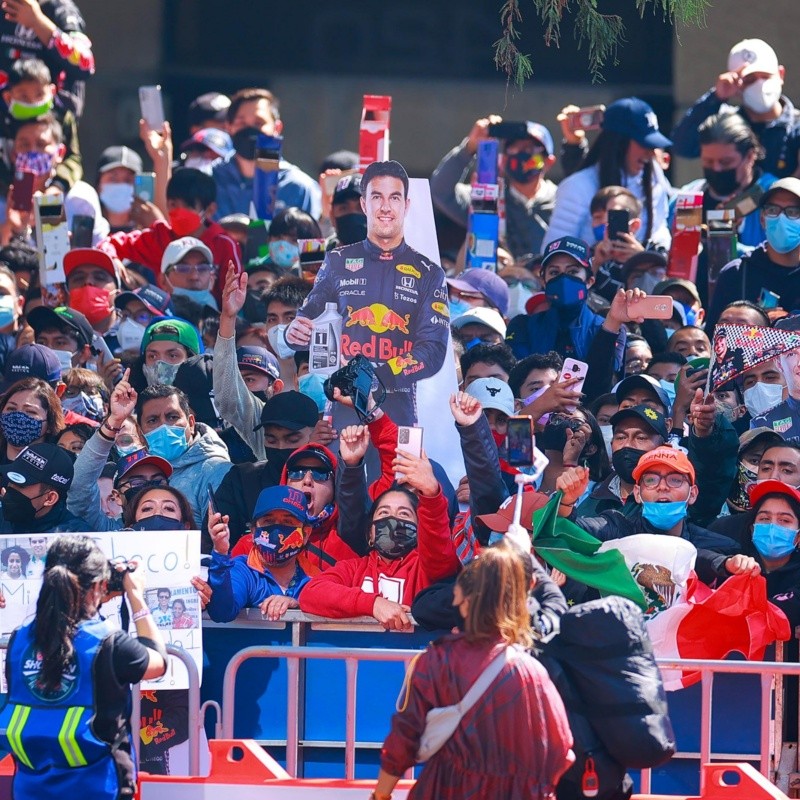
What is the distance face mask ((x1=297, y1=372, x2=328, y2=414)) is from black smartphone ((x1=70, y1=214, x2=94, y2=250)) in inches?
109

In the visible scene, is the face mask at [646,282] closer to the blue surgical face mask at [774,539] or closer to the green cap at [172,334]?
the green cap at [172,334]

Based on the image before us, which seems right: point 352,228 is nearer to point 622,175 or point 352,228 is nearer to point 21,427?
point 622,175

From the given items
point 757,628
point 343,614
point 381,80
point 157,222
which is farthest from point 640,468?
point 381,80

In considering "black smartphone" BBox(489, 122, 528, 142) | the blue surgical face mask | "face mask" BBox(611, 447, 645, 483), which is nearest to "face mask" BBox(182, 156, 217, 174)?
"black smartphone" BBox(489, 122, 528, 142)

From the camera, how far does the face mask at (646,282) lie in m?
11.6

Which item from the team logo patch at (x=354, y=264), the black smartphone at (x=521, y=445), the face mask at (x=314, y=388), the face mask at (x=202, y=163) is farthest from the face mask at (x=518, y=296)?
the black smartphone at (x=521, y=445)

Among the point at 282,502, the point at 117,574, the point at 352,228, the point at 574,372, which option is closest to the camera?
the point at 117,574

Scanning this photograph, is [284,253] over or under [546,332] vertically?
over

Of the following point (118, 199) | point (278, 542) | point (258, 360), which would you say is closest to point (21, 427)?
point (258, 360)

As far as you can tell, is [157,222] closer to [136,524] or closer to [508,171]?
[508,171]

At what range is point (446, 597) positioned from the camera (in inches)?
300

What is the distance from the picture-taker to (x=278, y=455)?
9.35 meters

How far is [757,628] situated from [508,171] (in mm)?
6631

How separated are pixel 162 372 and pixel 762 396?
3.37 meters
